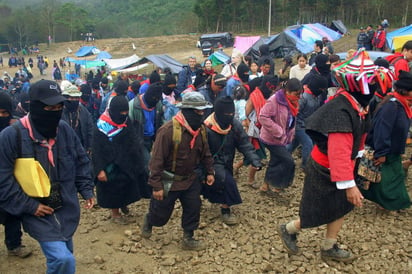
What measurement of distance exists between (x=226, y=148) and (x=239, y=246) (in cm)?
120

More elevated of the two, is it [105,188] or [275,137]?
[275,137]

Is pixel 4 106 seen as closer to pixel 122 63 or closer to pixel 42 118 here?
pixel 42 118

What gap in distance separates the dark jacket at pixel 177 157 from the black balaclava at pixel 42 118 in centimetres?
114

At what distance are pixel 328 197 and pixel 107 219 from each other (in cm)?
322

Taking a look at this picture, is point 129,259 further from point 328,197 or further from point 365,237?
point 365,237

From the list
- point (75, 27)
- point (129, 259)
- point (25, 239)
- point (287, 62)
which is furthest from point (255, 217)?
point (75, 27)

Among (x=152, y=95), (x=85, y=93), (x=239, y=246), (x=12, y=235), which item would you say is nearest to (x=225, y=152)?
(x=239, y=246)

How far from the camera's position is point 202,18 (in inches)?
2169

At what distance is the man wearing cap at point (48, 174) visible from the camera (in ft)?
9.12

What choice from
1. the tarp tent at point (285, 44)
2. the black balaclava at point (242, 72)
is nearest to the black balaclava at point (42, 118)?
the black balaclava at point (242, 72)

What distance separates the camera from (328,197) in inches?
131

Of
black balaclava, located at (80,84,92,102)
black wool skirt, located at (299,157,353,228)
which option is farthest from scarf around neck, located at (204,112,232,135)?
black balaclava, located at (80,84,92,102)

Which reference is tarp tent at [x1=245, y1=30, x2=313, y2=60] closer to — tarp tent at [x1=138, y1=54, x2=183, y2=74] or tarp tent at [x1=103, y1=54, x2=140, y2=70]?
tarp tent at [x1=138, y1=54, x2=183, y2=74]

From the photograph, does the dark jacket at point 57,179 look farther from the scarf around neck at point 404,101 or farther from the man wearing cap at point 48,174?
the scarf around neck at point 404,101
